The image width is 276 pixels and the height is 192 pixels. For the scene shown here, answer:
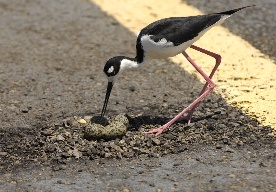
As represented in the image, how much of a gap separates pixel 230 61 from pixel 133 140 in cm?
181

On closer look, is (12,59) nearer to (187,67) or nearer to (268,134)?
(187,67)

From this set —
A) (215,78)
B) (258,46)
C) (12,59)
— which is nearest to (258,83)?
(215,78)

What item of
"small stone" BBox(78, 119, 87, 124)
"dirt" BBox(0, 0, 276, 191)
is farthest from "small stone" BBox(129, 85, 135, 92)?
"small stone" BBox(78, 119, 87, 124)

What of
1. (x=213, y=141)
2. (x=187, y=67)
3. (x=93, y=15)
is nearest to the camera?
(x=213, y=141)

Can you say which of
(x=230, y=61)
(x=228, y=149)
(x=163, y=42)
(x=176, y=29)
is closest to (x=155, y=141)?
(x=228, y=149)

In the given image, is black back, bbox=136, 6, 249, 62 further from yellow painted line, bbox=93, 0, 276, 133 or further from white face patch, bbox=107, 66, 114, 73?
yellow painted line, bbox=93, 0, 276, 133

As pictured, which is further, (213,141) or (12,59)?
(12,59)

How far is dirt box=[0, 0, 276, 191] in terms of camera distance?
466cm

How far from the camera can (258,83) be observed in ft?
20.2

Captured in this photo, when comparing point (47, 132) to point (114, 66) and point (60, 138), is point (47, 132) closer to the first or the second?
point (60, 138)

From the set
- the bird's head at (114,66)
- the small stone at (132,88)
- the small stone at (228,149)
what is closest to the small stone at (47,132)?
the bird's head at (114,66)

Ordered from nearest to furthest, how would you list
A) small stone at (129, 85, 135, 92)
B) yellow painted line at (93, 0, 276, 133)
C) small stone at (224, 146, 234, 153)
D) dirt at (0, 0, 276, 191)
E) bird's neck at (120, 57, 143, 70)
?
dirt at (0, 0, 276, 191) → small stone at (224, 146, 234, 153) → bird's neck at (120, 57, 143, 70) → yellow painted line at (93, 0, 276, 133) → small stone at (129, 85, 135, 92)

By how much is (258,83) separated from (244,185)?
5.94 ft

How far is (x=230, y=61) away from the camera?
6.68 meters
